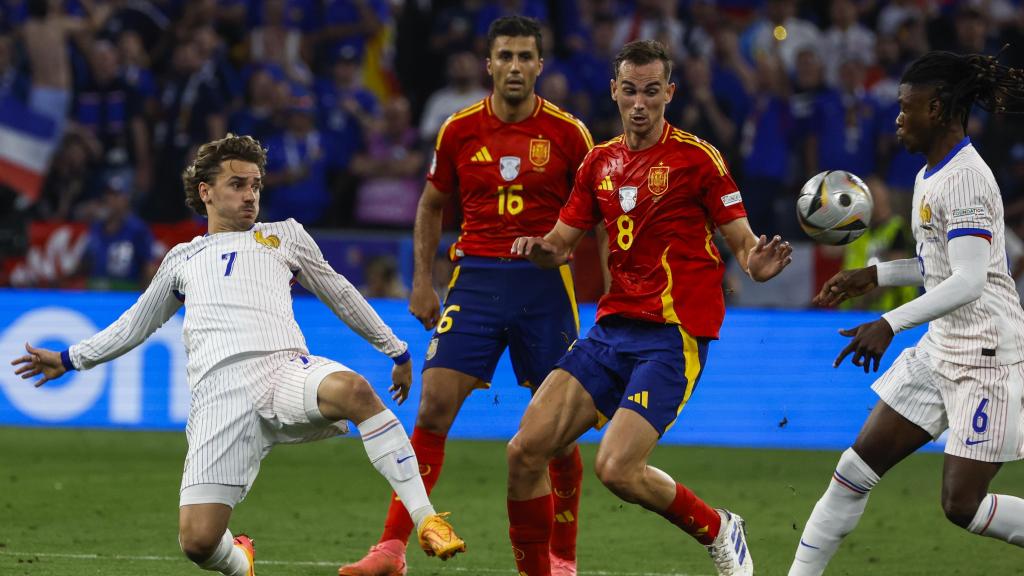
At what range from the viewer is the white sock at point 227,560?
5.96 meters

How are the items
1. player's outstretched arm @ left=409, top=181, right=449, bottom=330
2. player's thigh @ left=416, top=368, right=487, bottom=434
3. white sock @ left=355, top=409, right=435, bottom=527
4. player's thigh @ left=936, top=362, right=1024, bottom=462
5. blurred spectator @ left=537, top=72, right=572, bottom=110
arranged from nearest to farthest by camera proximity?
player's thigh @ left=936, top=362, right=1024, bottom=462, white sock @ left=355, top=409, right=435, bottom=527, player's thigh @ left=416, top=368, right=487, bottom=434, player's outstretched arm @ left=409, top=181, right=449, bottom=330, blurred spectator @ left=537, top=72, right=572, bottom=110

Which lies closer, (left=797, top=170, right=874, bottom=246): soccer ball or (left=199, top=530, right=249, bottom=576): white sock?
(left=199, top=530, right=249, bottom=576): white sock

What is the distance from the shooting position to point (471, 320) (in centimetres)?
721

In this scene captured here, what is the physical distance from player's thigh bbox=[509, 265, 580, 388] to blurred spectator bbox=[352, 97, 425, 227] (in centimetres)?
701

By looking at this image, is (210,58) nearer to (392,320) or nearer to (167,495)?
(392,320)

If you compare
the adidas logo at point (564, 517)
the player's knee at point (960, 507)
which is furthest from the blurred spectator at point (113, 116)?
the player's knee at point (960, 507)

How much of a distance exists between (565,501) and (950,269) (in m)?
2.25

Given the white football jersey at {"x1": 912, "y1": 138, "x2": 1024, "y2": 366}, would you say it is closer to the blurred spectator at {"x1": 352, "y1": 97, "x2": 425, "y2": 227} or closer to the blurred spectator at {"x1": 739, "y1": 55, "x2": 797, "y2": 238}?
the blurred spectator at {"x1": 739, "y1": 55, "x2": 797, "y2": 238}

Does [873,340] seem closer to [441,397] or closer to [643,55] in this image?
[643,55]

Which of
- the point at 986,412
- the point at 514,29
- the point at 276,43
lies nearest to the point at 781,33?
the point at 276,43

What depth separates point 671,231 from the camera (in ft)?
20.4

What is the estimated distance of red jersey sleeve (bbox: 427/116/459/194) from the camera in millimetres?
7473

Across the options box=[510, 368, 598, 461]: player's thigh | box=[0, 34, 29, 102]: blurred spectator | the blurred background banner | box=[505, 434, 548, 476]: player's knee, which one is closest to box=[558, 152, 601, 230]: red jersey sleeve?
box=[510, 368, 598, 461]: player's thigh

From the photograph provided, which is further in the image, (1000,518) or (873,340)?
(1000,518)
